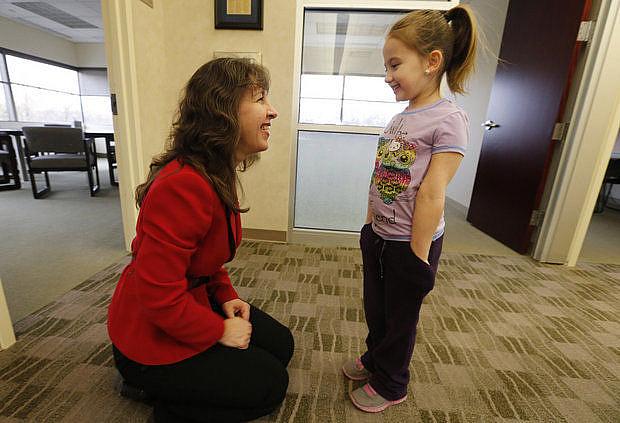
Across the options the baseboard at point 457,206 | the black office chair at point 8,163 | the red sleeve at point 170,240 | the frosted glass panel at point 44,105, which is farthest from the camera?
the frosted glass panel at point 44,105

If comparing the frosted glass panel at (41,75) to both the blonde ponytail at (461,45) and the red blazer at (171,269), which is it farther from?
the blonde ponytail at (461,45)

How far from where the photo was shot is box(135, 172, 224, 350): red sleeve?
2.20 feet

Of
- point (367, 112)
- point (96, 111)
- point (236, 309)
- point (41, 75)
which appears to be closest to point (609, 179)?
point (367, 112)

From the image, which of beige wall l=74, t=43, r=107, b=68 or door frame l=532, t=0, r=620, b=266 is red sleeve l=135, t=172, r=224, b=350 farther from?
beige wall l=74, t=43, r=107, b=68

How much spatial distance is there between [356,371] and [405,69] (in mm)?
996

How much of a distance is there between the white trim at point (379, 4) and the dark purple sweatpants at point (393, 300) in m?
1.68

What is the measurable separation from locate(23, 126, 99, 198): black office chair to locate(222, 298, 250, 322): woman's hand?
3.22 metres

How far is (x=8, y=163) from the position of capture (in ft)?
11.3

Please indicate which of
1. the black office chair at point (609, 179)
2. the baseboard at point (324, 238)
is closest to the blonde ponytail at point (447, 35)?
the baseboard at point (324, 238)

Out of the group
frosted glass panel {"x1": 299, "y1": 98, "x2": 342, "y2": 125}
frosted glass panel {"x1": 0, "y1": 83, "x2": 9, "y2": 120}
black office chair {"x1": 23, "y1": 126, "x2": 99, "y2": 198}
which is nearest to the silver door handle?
frosted glass panel {"x1": 299, "y1": 98, "x2": 342, "y2": 125}

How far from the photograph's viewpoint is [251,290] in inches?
64.8

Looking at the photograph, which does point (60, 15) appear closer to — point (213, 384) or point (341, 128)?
point (341, 128)

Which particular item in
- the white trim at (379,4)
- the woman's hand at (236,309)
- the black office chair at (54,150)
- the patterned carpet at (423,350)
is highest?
the white trim at (379,4)

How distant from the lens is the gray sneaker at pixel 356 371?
3.59 feet
